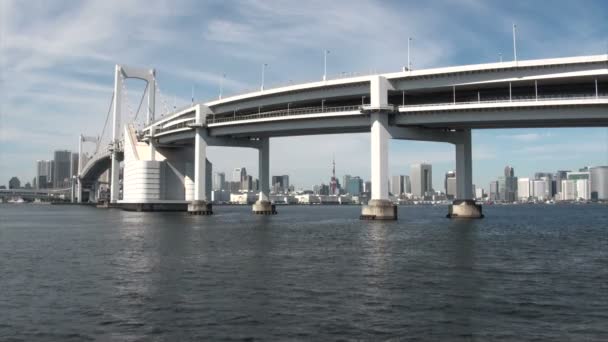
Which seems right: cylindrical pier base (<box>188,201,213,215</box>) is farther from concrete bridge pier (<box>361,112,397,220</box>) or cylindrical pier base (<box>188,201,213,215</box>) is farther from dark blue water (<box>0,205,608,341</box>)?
dark blue water (<box>0,205,608,341</box>)

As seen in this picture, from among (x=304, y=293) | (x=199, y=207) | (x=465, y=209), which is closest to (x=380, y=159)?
(x=465, y=209)

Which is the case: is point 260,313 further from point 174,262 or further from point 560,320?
point 174,262

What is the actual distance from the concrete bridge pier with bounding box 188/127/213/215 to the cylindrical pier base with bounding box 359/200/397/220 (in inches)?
1531

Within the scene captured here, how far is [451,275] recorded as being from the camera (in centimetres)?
2812

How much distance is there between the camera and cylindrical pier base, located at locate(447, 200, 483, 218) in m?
84.3

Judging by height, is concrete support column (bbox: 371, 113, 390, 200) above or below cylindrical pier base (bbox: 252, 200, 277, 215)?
above

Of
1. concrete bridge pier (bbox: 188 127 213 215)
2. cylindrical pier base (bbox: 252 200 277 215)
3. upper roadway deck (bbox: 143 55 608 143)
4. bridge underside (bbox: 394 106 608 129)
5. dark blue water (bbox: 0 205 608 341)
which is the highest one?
upper roadway deck (bbox: 143 55 608 143)

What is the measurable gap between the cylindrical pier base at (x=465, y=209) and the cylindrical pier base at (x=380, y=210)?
Result: 48.3 ft

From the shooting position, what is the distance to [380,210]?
241 ft

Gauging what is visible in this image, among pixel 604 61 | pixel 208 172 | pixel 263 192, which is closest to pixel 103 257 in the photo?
pixel 604 61

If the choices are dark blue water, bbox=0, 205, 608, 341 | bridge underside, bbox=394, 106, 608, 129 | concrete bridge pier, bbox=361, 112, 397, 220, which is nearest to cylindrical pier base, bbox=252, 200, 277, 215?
concrete bridge pier, bbox=361, 112, 397, 220

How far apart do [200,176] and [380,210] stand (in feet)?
142

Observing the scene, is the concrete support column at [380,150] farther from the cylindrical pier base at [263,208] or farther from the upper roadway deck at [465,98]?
the cylindrical pier base at [263,208]

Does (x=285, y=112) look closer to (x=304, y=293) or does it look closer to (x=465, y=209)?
(x=465, y=209)
